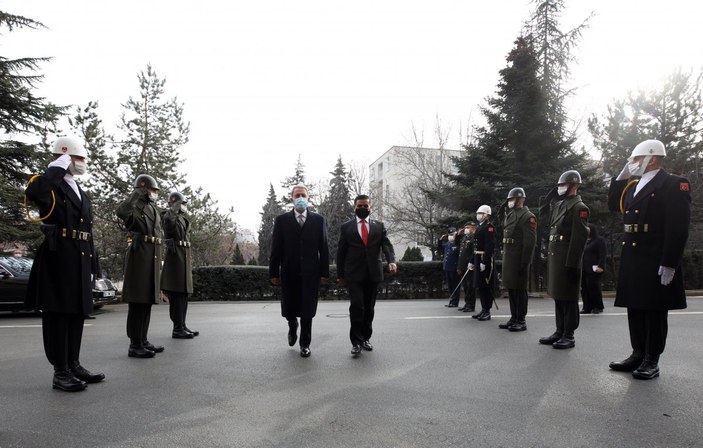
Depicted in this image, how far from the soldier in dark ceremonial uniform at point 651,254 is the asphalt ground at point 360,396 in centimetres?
45

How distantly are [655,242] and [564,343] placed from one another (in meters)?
2.05

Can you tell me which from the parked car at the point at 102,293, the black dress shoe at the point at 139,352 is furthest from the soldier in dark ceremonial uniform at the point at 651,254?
the parked car at the point at 102,293

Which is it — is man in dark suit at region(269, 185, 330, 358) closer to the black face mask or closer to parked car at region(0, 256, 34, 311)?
the black face mask

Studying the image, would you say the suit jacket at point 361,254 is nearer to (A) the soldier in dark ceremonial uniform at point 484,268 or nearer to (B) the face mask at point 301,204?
(B) the face mask at point 301,204

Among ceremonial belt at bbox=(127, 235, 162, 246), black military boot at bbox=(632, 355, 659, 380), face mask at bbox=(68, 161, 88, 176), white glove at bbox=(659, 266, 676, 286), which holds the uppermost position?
face mask at bbox=(68, 161, 88, 176)

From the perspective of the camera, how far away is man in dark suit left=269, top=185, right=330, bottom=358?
6.24 metres

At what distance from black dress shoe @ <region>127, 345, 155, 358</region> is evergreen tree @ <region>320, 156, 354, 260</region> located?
32.4m

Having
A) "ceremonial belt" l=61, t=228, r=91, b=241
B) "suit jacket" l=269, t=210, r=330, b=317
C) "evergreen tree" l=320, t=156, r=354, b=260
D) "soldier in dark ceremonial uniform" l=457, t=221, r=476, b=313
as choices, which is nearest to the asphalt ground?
"suit jacket" l=269, t=210, r=330, b=317

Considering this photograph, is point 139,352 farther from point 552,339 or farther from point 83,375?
point 552,339

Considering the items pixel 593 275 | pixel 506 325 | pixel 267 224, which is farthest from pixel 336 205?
pixel 506 325

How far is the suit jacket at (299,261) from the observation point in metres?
6.26


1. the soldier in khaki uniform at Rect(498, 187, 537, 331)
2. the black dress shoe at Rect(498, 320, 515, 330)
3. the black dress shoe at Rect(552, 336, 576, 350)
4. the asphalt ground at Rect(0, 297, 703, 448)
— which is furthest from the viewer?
the black dress shoe at Rect(498, 320, 515, 330)

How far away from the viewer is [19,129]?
16.1 metres

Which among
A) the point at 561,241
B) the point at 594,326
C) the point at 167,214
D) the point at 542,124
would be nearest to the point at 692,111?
the point at 542,124
